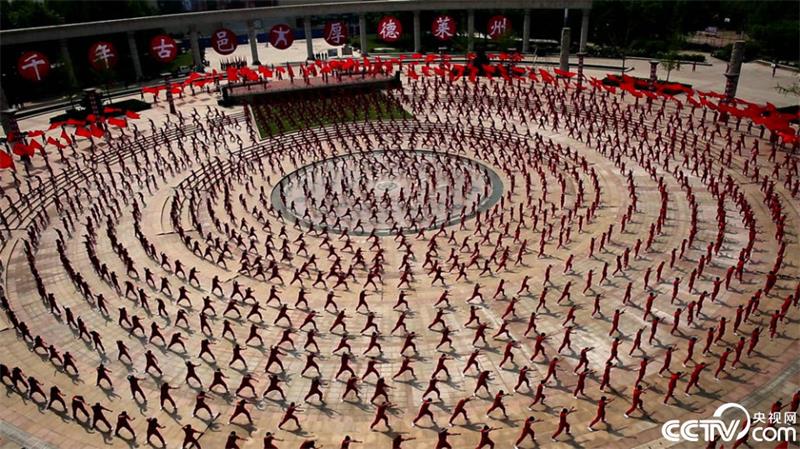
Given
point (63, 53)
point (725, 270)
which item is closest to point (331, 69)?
point (63, 53)

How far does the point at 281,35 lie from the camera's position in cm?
6072

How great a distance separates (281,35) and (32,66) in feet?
77.9

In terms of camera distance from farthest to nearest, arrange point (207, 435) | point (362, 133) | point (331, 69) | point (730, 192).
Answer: point (331, 69)
point (362, 133)
point (730, 192)
point (207, 435)

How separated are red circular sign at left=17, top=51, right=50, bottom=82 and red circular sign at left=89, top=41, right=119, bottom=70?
18.9 ft

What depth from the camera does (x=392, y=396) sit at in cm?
1681

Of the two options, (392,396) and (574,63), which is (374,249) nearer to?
(392,396)

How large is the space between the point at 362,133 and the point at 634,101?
25651 millimetres

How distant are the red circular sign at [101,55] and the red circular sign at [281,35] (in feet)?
53.2

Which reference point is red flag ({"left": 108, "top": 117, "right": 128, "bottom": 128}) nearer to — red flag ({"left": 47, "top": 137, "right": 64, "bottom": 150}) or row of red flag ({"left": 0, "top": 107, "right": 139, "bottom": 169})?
row of red flag ({"left": 0, "top": 107, "right": 139, "bottom": 169})

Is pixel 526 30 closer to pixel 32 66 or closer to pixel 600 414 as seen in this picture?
pixel 32 66

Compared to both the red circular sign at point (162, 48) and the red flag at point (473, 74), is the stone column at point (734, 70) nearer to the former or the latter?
the red flag at point (473, 74)

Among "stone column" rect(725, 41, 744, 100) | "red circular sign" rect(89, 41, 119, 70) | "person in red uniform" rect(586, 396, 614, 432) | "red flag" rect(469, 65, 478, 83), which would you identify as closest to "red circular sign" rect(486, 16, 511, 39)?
"red flag" rect(469, 65, 478, 83)

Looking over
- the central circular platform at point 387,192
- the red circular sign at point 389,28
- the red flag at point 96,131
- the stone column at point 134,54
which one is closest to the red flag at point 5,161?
the red flag at point 96,131

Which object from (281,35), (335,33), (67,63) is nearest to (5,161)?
(67,63)
